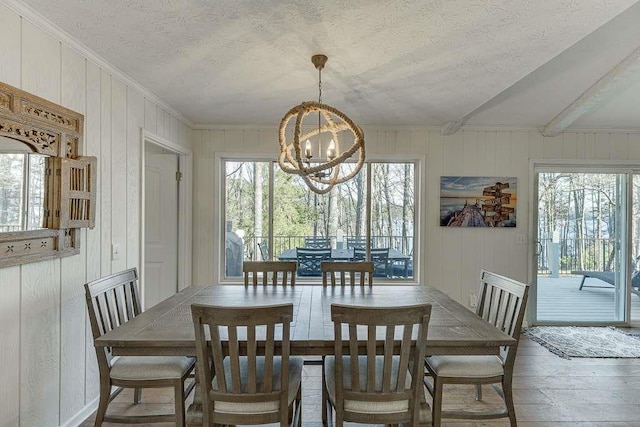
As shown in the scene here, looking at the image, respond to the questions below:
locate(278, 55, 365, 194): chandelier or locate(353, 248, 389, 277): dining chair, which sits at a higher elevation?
locate(278, 55, 365, 194): chandelier

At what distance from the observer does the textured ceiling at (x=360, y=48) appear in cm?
181

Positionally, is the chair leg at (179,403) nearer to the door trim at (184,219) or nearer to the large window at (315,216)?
the door trim at (184,219)

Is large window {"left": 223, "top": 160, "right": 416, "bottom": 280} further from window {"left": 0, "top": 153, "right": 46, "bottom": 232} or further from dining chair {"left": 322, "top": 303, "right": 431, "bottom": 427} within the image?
dining chair {"left": 322, "top": 303, "right": 431, "bottom": 427}

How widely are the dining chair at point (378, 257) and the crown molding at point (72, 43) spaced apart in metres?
2.55

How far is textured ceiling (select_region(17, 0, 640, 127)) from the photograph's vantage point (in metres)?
1.81

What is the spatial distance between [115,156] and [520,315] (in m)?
2.85

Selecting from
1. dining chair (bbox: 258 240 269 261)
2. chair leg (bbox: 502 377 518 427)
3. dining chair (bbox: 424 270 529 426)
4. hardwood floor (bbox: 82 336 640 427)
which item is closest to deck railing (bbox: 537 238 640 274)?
hardwood floor (bbox: 82 336 640 427)

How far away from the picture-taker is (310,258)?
13.7 ft

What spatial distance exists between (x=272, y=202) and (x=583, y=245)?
365cm

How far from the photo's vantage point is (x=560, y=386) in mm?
2820

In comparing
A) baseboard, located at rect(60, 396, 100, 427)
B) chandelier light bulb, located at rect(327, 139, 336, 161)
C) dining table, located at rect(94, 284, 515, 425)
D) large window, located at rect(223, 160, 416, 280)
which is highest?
chandelier light bulb, located at rect(327, 139, 336, 161)

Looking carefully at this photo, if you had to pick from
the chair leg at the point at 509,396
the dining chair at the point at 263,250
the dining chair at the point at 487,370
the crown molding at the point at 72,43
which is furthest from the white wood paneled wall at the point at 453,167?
the chair leg at the point at 509,396

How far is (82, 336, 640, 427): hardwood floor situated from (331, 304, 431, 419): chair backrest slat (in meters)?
0.85

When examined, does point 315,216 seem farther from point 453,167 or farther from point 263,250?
point 453,167
